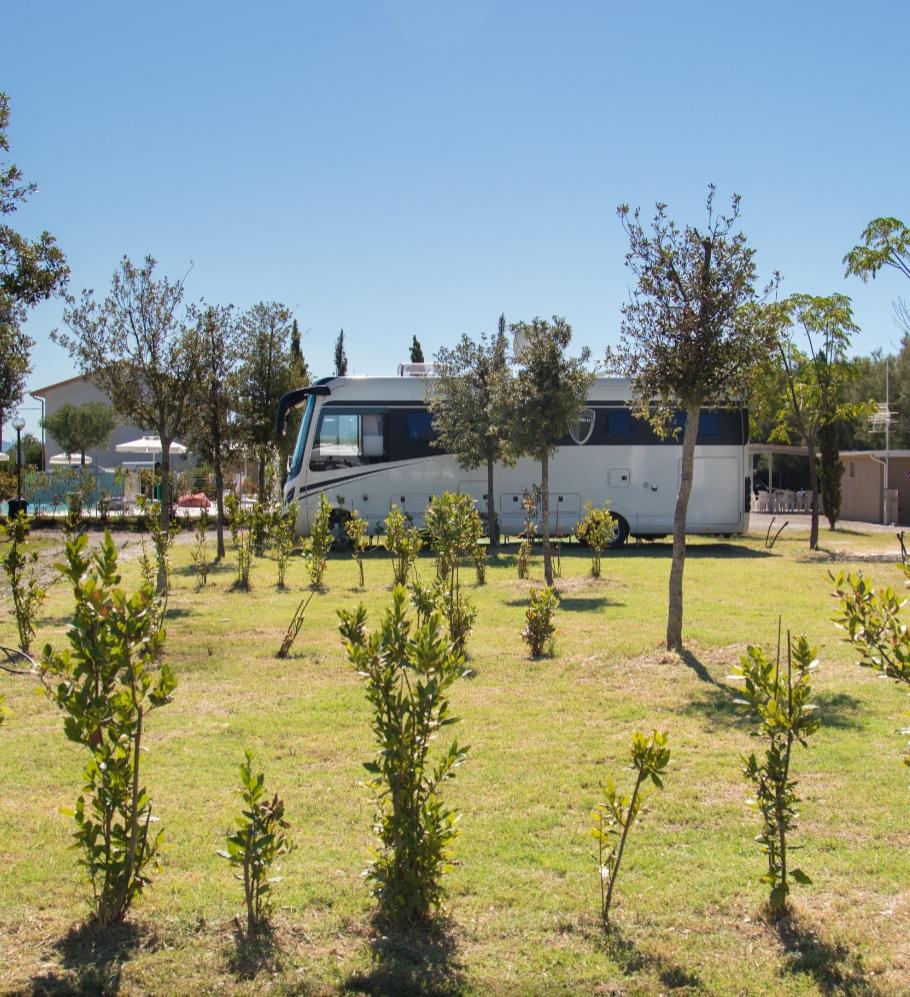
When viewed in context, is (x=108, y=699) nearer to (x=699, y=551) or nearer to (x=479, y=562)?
(x=479, y=562)

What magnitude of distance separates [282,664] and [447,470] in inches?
464

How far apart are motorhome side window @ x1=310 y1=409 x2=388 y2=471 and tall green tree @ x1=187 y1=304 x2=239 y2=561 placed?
1.75 meters

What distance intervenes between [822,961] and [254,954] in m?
2.02

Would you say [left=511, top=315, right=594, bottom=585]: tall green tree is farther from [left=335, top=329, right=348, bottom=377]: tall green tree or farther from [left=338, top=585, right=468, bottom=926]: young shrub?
[left=335, top=329, right=348, bottom=377]: tall green tree

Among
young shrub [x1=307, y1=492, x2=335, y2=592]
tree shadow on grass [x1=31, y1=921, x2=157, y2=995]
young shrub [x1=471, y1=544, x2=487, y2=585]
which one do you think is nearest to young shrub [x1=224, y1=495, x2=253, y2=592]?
young shrub [x1=307, y1=492, x2=335, y2=592]

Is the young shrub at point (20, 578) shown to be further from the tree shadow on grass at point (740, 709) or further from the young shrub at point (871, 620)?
the young shrub at point (871, 620)

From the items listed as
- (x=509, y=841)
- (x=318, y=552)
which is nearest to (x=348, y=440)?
(x=318, y=552)

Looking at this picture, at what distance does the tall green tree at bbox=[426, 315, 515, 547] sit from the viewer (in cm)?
1852

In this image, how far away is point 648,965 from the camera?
11.2 feet

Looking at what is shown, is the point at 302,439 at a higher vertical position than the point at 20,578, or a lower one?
higher

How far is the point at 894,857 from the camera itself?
14.1 feet

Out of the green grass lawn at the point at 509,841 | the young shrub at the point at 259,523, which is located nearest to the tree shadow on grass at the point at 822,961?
the green grass lawn at the point at 509,841

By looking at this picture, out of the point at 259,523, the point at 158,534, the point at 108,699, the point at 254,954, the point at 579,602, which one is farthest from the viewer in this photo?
the point at 259,523

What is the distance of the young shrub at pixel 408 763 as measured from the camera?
3.72 meters
